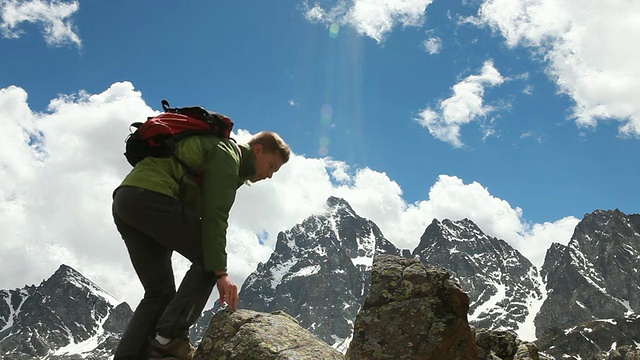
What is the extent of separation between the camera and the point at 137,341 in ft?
22.1

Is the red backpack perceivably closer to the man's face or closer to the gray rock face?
the man's face

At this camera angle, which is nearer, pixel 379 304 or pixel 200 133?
pixel 200 133

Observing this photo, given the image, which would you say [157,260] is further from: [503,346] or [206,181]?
[503,346]

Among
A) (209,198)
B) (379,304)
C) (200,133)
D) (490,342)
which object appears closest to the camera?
(209,198)

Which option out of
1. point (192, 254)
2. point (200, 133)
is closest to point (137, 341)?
point (192, 254)

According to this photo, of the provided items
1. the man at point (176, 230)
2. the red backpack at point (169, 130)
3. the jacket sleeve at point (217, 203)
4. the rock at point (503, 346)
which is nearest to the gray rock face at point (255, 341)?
the man at point (176, 230)

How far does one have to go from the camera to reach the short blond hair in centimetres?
741

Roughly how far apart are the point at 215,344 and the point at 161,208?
9.95 ft

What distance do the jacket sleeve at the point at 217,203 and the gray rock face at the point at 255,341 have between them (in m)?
2.41

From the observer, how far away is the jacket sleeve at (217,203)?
6375mm

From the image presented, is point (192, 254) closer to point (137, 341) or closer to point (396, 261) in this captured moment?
point (137, 341)

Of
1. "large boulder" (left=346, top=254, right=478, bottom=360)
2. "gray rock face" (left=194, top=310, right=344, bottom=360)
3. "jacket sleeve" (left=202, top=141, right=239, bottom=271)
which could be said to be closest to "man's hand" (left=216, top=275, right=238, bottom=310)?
"jacket sleeve" (left=202, top=141, right=239, bottom=271)

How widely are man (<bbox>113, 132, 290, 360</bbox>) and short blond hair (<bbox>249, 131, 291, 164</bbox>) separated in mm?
481

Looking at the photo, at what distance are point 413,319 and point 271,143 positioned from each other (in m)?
3.90
